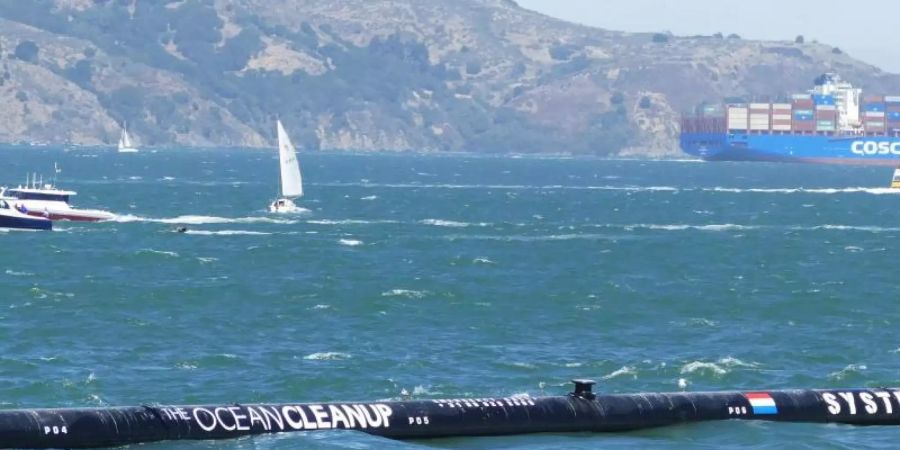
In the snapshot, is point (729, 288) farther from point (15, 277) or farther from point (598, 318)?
point (15, 277)

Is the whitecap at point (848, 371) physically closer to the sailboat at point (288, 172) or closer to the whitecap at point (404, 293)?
the whitecap at point (404, 293)

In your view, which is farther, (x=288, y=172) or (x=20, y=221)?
(x=288, y=172)

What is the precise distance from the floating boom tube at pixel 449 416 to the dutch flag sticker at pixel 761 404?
24mm

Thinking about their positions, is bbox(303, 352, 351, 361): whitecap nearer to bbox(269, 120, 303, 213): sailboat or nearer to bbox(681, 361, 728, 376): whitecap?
bbox(681, 361, 728, 376): whitecap

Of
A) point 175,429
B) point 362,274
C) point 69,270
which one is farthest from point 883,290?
point 175,429

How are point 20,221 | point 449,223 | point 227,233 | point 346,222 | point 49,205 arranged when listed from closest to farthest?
1. point 20,221
2. point 227,233
3. point 49,205
4. point 346,222
5. point 449,223

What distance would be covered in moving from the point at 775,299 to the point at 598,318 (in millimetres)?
12124

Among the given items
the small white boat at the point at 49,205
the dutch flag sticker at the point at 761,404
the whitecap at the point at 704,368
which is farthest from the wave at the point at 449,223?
the dutch flag sticker at the point at 761,404

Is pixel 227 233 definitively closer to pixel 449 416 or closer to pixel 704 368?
pixel 704 368

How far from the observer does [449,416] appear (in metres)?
43.5

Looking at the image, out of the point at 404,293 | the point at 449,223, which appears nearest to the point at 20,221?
the point at 449,223

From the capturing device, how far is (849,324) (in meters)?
76.4

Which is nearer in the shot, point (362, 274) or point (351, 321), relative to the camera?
point (351, 321)

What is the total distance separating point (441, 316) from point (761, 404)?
31743 mm
